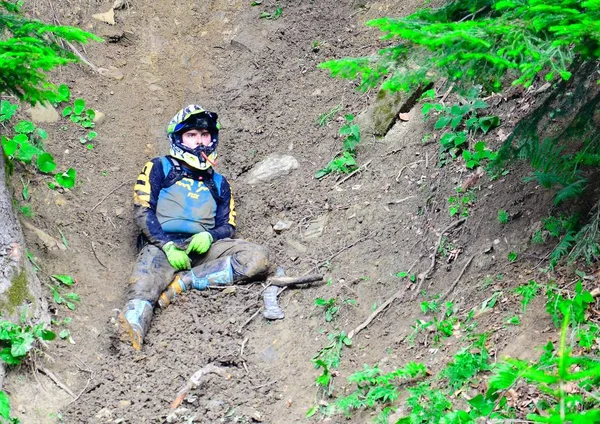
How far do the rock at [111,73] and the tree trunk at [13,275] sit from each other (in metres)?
2.92

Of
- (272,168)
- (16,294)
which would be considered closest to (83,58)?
(272,168)

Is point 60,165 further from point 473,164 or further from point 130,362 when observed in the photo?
point 473,164

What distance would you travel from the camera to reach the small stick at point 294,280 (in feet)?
17.4

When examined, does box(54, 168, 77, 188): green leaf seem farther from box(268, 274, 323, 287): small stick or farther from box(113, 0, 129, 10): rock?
box(113, 0, 129, 10): rock

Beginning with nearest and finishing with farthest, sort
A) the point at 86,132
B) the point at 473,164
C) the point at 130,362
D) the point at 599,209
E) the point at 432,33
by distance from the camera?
the point at 432,33 → the point at 599,209 → the point at 130,362 → the point at 473,164 → the point at 86,132

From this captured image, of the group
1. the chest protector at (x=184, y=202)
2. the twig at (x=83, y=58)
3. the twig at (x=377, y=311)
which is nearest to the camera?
the twig at (x=377, y=311)

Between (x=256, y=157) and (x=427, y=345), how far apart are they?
10.9ft

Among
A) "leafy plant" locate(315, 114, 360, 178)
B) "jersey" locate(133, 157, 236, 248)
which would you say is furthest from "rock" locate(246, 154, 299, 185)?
"jersey" locate(133, 157, 236, 248)

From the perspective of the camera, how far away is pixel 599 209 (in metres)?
3.96

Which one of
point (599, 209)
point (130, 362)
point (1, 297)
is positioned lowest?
point (130, 362)

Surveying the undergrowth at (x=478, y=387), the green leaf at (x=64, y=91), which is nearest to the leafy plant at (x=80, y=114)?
the green leaf at (x=64, y=91)

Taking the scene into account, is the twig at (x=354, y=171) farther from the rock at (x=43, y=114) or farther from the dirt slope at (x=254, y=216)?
the rock at (x=43, y=114)

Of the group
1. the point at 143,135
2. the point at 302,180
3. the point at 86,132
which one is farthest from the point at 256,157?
the point at 86,132

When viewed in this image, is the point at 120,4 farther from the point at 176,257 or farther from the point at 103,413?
the point at 103,413
